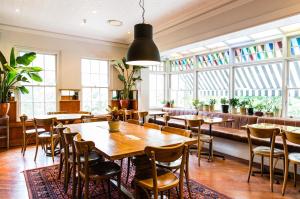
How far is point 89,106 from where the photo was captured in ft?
21.9

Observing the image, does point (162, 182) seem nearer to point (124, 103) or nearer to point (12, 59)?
point (124, 103)

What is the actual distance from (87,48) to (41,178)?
14.1ft

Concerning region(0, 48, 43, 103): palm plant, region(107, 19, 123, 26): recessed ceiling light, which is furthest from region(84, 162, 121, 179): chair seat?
region(107, 19, 123, 26): recessed ceiling light

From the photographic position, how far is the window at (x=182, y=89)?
23.5ft

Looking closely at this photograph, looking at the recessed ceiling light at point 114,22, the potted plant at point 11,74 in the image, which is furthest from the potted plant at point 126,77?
the potted plant at point 11,74

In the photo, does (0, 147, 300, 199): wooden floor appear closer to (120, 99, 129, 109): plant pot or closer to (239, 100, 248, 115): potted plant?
(239, 100, 248, 115): potted plant

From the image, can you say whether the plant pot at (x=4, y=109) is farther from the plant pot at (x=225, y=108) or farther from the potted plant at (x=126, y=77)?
the plant pot at (x=225, y=108)

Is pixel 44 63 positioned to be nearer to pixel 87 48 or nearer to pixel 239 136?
pixel 87 48

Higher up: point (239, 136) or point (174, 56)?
point (174, 56)

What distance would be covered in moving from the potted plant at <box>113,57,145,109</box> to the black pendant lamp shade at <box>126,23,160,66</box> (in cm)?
321

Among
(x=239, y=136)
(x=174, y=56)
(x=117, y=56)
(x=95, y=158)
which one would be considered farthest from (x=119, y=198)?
(x=174, y=56)

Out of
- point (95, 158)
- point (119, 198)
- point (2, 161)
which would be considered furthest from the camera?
point (2, 161)

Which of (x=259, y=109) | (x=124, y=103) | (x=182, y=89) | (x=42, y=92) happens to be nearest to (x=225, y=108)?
(x=259, y=109)

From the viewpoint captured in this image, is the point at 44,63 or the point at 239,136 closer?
the point at 239,136
